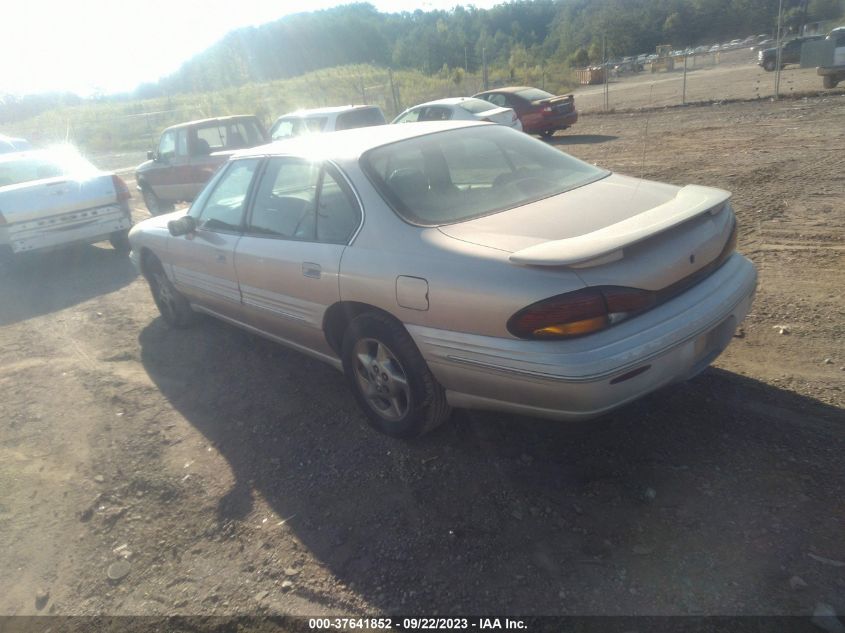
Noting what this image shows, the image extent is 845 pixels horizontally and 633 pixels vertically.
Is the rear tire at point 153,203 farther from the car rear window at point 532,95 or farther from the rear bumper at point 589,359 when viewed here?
the rear bumper at point 589,359

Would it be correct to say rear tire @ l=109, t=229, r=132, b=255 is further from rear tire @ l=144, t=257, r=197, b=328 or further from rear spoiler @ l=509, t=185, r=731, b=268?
rear spoiler @ l=509, t=185, r=731, b=268

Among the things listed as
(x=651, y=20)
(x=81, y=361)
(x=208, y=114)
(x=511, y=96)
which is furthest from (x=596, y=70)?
(x=81, y=361)

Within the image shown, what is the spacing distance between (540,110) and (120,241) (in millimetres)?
11880

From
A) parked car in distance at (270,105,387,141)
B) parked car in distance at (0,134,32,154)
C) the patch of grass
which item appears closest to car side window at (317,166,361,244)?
parked car in distance at (270,105,387,141)

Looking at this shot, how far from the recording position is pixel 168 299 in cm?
567

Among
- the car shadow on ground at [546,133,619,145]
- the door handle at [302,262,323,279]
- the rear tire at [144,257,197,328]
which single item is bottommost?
the car shadow on ground at [546,133,619,145]

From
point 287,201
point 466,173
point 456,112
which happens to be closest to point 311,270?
point 287,201

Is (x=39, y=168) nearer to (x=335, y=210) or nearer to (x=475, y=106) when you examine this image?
(x=335, y=210)

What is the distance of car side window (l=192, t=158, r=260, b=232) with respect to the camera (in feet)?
14.4

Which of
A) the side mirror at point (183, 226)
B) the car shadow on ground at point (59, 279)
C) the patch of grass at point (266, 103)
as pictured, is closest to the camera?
the side mirror at point (183, 226)

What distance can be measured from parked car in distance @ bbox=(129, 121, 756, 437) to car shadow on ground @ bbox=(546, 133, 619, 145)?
12320 millimetres

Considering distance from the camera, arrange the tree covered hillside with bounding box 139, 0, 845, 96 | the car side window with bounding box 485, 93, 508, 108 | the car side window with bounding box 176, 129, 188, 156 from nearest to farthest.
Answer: the car side window with bounding box 176, 129, 188, 156 < the car side window with bounding box 485, 93, 508, 108 < the tree covered hillside with bounding box 139, 0, 845, 96

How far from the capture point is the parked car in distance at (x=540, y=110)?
17188mm

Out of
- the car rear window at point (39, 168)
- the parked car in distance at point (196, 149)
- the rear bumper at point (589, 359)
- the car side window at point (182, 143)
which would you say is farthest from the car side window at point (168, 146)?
the rear bumper at point (589, 359)
